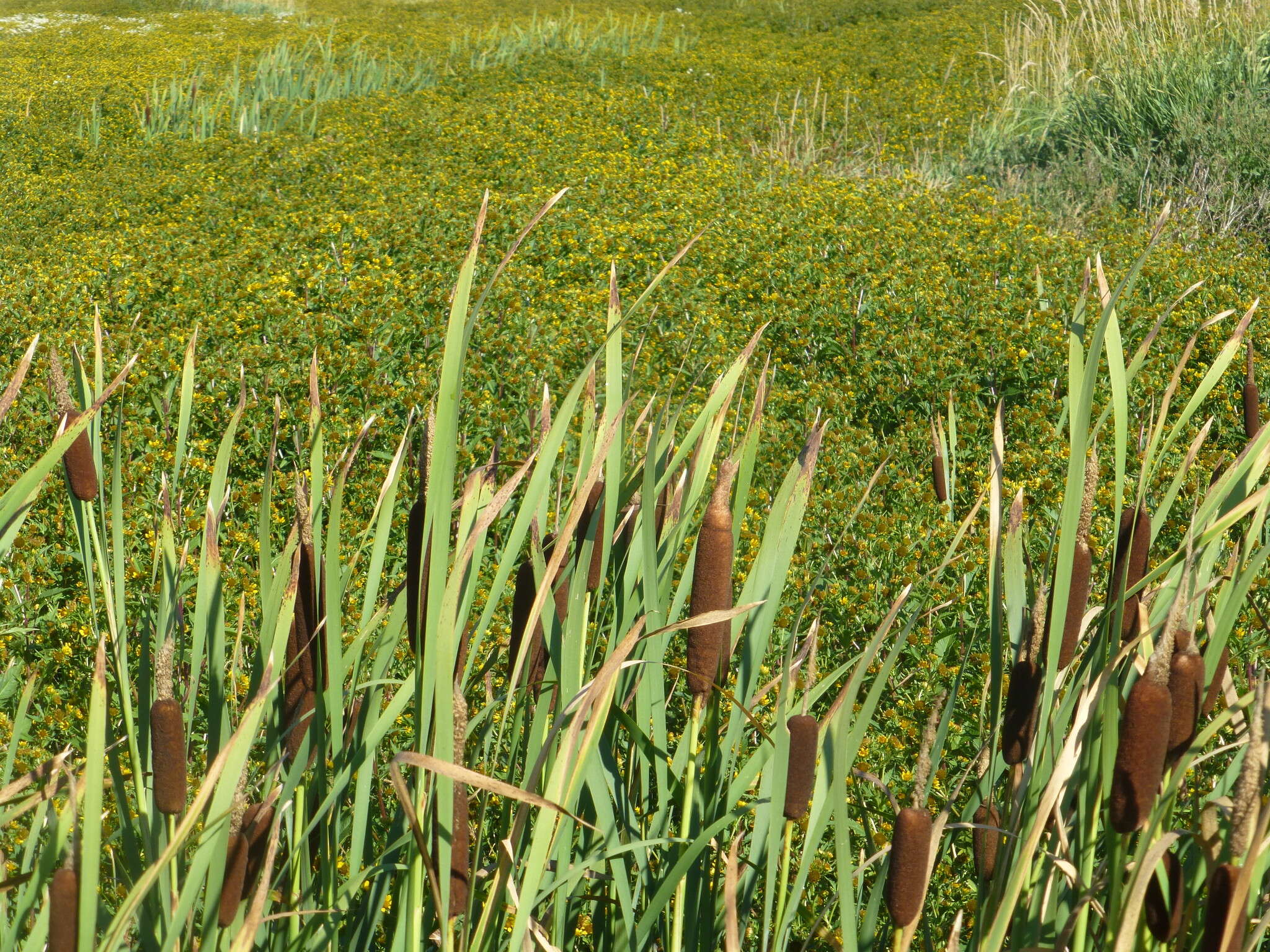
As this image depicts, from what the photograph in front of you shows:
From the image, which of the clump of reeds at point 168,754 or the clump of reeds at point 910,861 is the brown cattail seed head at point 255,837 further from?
the clump of reeds at point 910,861

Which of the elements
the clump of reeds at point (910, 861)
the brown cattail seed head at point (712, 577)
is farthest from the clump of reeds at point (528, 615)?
the clump of reeds at point (910, 861)

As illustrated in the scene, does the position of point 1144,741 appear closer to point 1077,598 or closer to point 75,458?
point 1077,598

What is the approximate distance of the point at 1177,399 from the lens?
452 centimetres

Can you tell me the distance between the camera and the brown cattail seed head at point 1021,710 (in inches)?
38.0

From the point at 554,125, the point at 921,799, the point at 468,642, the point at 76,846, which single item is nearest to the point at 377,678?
the point at 468,642

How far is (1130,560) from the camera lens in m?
1.06

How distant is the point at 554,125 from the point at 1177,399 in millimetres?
6201

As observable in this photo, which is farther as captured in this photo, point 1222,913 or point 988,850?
point 988,850

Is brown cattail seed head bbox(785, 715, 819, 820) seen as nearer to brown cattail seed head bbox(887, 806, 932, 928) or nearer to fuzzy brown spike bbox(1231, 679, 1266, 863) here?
brown cattail seed head bbox(887, 806, 932, 928)

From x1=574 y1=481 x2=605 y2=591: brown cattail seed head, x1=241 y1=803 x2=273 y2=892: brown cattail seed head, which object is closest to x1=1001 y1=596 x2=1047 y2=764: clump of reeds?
x1=574 y1=481 x2=605 y2=591: brown cattail seed head

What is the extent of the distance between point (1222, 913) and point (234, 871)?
28.2 inches

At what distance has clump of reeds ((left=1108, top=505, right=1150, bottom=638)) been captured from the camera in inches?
38.4

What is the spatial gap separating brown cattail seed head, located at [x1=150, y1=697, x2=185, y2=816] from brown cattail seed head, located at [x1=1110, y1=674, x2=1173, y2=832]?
2.26 feet

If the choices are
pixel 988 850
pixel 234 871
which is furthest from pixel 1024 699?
→ pixel 234 871
